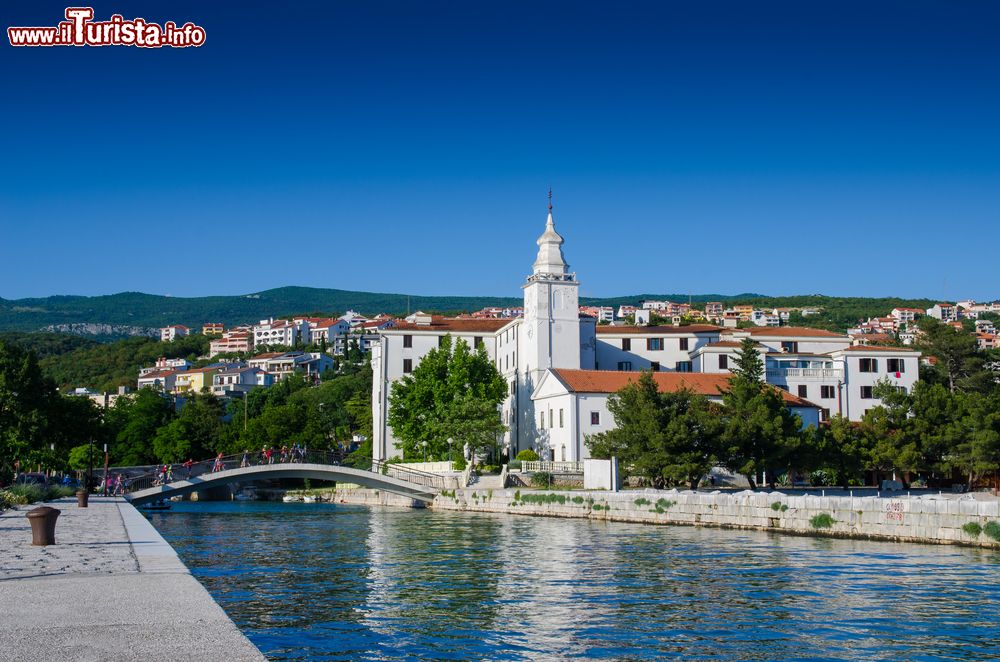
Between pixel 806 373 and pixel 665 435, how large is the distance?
25.2m

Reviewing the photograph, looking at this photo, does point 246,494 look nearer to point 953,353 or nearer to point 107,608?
point 953,353

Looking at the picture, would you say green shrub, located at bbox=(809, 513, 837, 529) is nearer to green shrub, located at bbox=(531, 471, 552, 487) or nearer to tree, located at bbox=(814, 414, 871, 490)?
tree, located at bbox=(814, 414, 871, 490)

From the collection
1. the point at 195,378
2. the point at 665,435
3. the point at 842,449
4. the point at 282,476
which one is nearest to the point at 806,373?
the point at 842,449

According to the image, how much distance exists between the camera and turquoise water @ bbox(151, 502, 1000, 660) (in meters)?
14.9

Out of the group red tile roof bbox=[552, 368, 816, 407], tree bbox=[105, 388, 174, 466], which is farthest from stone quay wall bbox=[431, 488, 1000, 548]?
tree bbox=[105, 388, 174, 466]

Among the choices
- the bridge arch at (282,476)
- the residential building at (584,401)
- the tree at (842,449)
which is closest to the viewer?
the tree at (842,449)

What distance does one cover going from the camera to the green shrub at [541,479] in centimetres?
5322

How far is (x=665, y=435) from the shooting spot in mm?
Answer: 45312

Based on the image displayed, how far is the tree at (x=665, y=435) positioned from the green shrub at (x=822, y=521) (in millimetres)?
12379

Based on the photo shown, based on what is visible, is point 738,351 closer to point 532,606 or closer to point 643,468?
point 643,468

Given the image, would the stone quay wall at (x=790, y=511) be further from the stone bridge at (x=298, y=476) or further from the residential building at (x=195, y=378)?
the residential building at (x=195, y=378)

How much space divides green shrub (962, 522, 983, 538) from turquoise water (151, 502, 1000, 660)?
0.88 meters

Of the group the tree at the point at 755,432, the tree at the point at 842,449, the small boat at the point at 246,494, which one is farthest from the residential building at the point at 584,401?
the small boat at the point at 246,494

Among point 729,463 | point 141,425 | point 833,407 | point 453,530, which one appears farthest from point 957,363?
point 141,425
